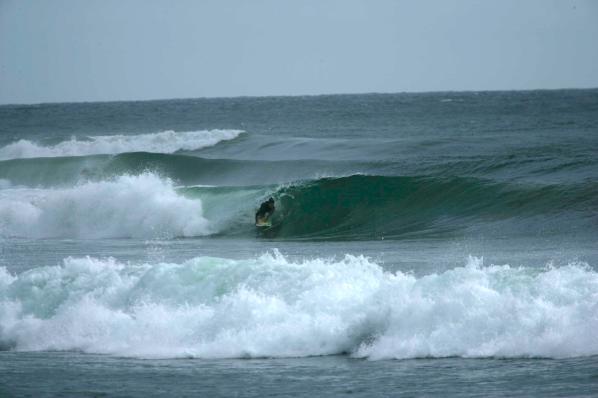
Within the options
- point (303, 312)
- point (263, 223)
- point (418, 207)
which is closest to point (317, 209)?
point (263, 223)

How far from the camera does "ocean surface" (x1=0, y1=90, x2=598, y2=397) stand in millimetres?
10438

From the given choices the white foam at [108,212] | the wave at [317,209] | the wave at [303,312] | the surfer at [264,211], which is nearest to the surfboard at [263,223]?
the surfer at [264,211]

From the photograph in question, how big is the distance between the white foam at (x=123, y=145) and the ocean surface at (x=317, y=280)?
9826mm

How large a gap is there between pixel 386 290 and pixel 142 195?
48.7 feet

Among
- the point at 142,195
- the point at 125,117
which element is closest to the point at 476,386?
the point at 142,195

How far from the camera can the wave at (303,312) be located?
11133 mm

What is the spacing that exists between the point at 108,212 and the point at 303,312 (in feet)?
47.0

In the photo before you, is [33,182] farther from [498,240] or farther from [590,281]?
[590,281]

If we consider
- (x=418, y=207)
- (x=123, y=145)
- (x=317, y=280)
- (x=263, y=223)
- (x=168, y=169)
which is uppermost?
(x=123, y=145)

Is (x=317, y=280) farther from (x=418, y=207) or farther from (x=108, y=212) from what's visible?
(x=108, y=212)

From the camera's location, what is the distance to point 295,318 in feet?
39.4

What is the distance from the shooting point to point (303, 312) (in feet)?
39.9

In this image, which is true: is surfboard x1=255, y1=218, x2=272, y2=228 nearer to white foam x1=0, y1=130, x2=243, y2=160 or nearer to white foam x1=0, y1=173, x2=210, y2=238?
white foam x1=0, y1=173, x2=210, y2=238

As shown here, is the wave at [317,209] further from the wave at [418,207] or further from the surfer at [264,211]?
the surfer at [264,211]
